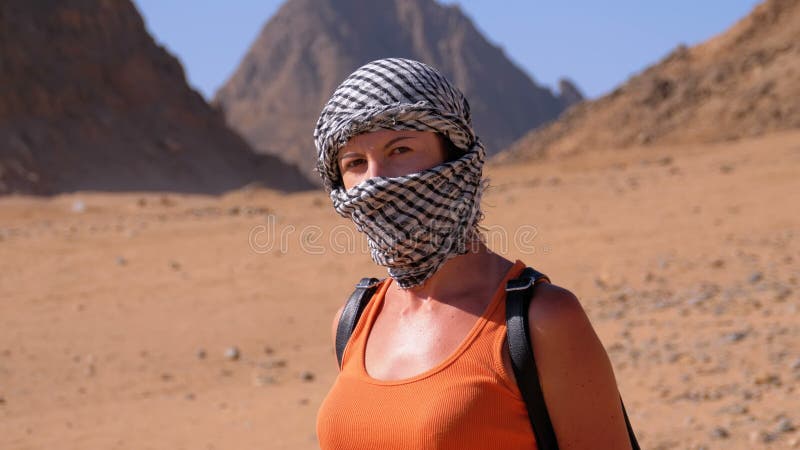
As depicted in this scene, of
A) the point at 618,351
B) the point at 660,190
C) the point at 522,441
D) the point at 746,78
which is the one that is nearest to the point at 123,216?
the point at 660,190

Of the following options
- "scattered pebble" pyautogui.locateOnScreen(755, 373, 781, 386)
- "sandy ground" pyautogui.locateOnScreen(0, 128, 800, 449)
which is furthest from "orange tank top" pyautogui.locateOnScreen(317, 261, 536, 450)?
"scattered pebble" pyautogui.locateOnScreen(755, 373, 781, 386)

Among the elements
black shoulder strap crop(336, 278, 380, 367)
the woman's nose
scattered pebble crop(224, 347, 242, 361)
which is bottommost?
scattered pebble crop(224, 347, 242, 361)

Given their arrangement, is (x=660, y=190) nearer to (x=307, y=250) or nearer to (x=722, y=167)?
(x=722, y=167)

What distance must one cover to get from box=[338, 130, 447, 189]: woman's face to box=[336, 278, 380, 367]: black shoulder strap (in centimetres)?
37

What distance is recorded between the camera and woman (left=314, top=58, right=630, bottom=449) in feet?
6.40

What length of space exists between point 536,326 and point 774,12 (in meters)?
32.6

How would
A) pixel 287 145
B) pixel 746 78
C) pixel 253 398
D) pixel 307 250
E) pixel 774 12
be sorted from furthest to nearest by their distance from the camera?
pixel 287 145 → pixel 774 12 → pixel 746 78 → pixel 307 250 → pixel 253 398

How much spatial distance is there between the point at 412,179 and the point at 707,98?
2812 cm

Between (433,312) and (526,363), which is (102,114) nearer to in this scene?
(433,312)

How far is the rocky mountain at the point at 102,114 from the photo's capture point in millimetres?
32375

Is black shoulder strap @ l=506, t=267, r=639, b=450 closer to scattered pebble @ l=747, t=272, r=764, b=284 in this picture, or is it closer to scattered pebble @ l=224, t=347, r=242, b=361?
scattered pebble @ l=224, t=347, r=242, b=361

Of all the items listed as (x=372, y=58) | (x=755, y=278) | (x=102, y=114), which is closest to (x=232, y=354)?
(x=755, y=278)

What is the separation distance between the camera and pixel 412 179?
2104 mm

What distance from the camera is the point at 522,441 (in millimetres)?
1987
